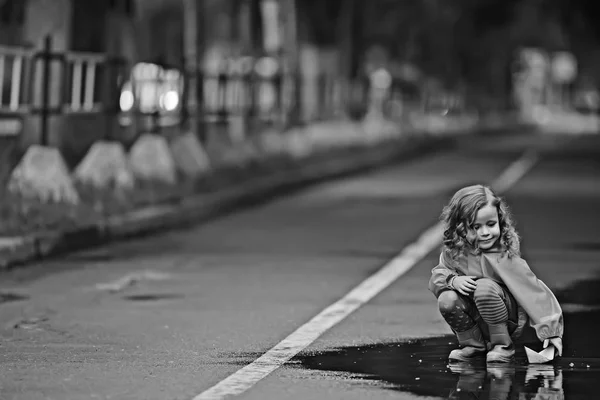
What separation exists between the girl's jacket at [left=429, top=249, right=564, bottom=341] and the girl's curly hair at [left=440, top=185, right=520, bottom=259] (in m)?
0.06

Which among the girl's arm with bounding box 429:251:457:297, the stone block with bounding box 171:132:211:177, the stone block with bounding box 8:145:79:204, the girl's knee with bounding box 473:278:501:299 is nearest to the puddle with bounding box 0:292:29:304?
the girl's arm with bounding box 429:251:457:297

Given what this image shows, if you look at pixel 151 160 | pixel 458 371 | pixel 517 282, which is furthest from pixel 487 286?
pixel 151 160

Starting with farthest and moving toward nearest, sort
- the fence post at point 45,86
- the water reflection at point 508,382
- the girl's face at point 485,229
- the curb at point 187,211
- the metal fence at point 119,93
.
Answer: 1. the metal fence at point 119,93
2. the fence post at point 45,86
3. the curb at point 187,211
4. the girl's face at point 485,229
5. the water reflection at point 508,382

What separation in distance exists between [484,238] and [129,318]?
122 inches

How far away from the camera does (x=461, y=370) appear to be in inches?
368

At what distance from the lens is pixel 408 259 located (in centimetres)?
1611

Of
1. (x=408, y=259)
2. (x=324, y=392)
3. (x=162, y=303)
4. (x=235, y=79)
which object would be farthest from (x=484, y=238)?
(x=235, y=79)

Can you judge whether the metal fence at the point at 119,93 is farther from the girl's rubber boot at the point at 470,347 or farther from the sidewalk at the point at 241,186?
the girl's rubber boot at the point at 470,347

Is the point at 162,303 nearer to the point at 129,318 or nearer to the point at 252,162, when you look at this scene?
the point at 129,318

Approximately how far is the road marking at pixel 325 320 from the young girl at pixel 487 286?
0.97 m

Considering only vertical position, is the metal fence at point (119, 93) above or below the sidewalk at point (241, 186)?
above

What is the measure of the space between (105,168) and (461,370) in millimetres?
13262

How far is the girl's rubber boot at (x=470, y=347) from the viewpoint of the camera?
380 inches

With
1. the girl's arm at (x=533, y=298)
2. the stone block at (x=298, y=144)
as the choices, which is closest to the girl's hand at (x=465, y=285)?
the girl's arm at (x=533, y=298)
